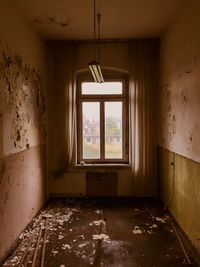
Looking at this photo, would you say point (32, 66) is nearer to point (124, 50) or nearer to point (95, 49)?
point (95, 49)

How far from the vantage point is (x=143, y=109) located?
5.80 meters

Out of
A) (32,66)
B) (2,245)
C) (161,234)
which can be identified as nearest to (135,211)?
(161,234)

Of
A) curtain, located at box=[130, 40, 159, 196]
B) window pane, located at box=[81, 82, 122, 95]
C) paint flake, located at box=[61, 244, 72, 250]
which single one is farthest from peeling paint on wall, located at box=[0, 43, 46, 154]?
curtain, located at box=[130, 40, 159, 196]

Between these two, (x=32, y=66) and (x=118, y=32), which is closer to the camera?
(x=32, y=66)

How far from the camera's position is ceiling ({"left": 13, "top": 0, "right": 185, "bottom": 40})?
4.01m

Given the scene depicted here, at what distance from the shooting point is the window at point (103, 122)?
20.1ft

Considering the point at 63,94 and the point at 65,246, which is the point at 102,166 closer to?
the point at 63,94

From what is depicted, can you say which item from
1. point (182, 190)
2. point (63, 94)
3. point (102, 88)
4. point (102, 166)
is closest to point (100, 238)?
point (182, 190)

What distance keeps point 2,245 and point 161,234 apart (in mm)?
2138

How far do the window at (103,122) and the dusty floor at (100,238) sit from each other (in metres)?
1.12

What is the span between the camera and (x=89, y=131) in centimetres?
619

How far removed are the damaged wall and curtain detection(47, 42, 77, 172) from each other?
1750 mm

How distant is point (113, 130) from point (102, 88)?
0.89m

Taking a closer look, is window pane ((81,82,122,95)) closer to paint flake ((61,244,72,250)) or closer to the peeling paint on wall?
the peeling paint on wall
